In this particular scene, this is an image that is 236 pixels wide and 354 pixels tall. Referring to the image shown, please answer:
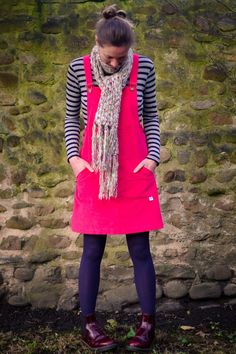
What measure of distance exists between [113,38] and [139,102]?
1.20ft

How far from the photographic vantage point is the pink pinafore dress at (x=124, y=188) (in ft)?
9.45

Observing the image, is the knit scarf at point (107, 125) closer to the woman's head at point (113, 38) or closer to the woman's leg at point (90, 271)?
the woman's head at point (113, 38)

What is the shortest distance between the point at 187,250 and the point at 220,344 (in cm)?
102

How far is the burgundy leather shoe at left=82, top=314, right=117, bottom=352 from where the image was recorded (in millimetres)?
2945

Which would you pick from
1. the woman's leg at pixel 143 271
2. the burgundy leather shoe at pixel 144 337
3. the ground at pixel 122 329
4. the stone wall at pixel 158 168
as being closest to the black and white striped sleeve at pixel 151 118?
the woman's leg at pixel 143 271

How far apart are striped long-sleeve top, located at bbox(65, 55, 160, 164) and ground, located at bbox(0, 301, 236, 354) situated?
42.2 inches

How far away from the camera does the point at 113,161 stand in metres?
2.84

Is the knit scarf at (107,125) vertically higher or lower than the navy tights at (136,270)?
higher

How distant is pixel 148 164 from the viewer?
291 centimetres

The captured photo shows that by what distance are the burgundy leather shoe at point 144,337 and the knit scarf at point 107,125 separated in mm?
656

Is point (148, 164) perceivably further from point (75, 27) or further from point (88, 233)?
point (75, 27)

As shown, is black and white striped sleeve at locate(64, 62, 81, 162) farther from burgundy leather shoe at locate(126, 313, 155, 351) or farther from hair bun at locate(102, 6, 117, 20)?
burgundy leather shoe at locate(126, 313, 155, 351)

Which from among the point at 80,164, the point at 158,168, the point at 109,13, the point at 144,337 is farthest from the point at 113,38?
the point at 158,168

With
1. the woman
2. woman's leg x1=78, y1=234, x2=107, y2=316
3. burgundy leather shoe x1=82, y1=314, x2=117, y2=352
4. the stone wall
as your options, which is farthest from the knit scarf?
the stone wall
